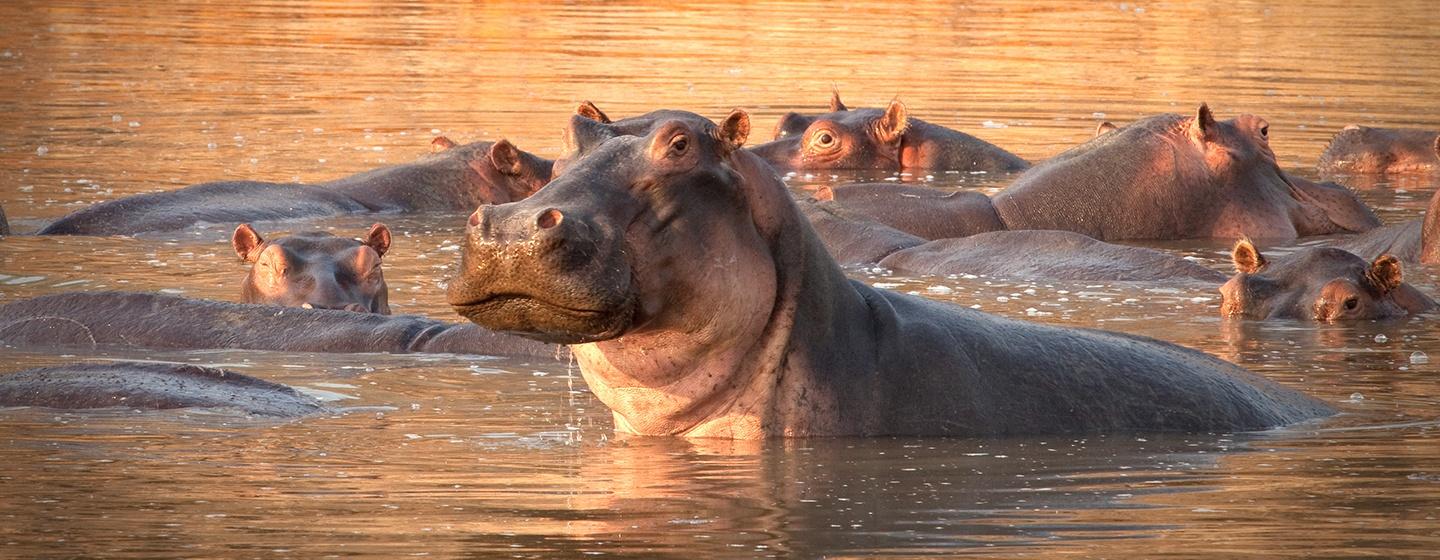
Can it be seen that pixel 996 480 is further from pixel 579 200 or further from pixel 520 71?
pixel 520 71

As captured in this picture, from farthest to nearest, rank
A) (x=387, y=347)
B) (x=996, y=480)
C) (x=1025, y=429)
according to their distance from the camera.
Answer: (x=387, y=347) → (x=1025, y=429) → (x=996, y=480)

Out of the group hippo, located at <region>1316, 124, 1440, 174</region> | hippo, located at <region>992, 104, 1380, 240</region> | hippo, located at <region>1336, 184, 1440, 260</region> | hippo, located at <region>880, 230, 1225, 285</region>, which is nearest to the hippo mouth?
hippo, located at <region>880, 230, 1225, 285</region>

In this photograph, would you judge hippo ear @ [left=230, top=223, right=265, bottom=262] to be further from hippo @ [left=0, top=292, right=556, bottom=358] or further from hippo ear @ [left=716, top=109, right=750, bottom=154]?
hippo ear @ [left=716, top=109, right=750, bottom=154]

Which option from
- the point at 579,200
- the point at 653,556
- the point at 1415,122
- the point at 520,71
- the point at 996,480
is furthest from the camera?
the point at 520,71

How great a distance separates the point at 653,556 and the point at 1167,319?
5.50 m

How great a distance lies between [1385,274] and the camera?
33.3ft

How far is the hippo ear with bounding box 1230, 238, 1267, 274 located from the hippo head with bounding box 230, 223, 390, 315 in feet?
12.2

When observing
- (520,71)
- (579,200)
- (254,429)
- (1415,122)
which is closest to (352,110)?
(520,71)

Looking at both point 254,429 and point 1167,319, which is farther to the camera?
point 1167,319

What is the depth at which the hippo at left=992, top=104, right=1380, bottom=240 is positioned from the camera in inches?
516

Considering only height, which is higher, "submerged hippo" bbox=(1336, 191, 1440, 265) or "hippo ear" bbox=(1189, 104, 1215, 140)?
"hippo ear" bbox=(1189, 104, 1215, 140)

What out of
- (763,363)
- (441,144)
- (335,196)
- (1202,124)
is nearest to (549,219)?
(763,363)

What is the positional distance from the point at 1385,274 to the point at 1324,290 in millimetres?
268

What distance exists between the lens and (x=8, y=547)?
16.9 feet
